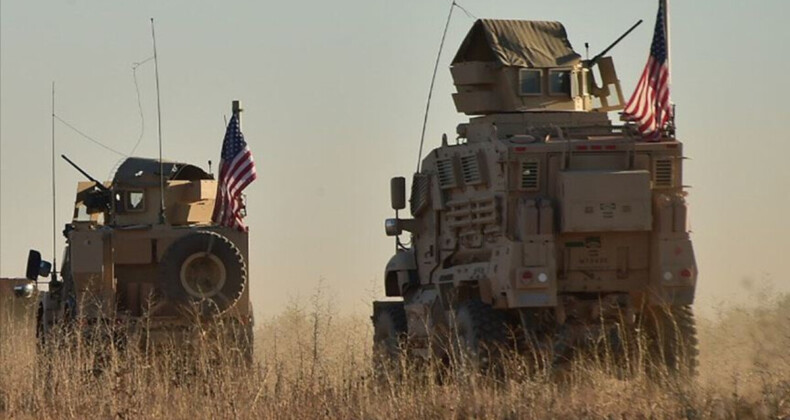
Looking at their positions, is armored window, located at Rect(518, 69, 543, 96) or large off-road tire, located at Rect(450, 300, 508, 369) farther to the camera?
armored window, located at Rect(518, 69, 543, 96)

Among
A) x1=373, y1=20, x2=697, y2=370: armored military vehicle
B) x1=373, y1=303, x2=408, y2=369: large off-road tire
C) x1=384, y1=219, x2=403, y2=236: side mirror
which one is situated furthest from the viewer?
→ x1=384, y1=219, x2=403, y2=236: side mirror

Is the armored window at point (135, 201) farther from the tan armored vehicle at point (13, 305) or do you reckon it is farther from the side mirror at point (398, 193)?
the tan armored vehicle at point (13, 305)

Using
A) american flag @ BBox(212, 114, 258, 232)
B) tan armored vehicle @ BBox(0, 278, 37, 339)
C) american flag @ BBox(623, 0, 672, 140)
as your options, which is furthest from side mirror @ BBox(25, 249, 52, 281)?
american flag @ BBox(623, 0, 672, 140)

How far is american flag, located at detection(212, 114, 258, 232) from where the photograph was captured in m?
25.9

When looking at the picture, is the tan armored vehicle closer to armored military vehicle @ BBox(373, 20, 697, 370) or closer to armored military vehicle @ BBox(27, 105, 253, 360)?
armored military vehicle @ BBox(27, 105, 253, 360)

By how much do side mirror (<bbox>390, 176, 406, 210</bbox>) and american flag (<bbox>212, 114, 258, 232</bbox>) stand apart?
1.95 m

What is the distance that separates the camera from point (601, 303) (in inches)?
831

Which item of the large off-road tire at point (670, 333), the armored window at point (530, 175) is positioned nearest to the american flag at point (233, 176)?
the armored window at point (530, 175)

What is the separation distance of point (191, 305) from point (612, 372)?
20.4 ft

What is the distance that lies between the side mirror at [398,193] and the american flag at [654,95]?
13.5ft

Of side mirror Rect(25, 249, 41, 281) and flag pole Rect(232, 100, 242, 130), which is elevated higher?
flag pole Rect(232, 100, 242, 130)

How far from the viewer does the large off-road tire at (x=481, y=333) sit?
69.1 feet

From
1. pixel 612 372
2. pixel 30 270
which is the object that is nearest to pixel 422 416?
pixel 612 372

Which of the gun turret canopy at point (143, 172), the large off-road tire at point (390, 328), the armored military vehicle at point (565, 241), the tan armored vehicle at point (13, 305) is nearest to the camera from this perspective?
the armored military vehicle at point (565, 241)
